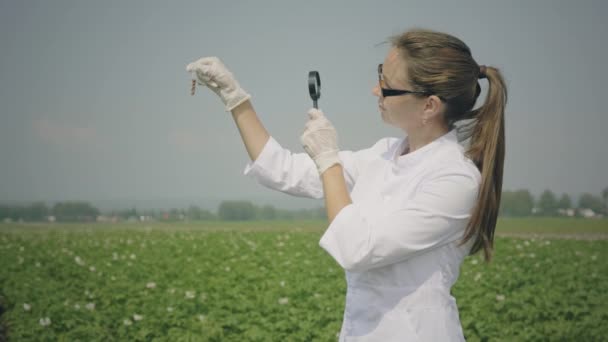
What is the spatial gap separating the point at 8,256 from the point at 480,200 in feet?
A: 25.4

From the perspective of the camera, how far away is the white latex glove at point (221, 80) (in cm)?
227

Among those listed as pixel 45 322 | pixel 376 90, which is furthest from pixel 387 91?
pixel 45 322

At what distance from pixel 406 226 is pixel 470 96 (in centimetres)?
53

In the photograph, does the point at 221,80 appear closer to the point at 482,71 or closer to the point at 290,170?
the point at 290,170

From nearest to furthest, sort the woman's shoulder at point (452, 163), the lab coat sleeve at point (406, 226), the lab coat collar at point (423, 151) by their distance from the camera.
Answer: the lab coat sleeve at point (406, 226) → the woman's shoulder at point (452, 163) → the lab coat collar at point (423, 151)

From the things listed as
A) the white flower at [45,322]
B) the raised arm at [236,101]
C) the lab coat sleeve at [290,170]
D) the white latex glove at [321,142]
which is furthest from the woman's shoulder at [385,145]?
the white flower at [45,322]

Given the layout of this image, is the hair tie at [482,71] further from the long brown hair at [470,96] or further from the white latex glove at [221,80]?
the white latex glove at [221,80]

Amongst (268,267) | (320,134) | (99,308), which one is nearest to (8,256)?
(99,308)

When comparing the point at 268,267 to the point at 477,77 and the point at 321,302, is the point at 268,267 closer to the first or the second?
the point at 321,302

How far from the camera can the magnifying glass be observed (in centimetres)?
213

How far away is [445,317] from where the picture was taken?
74.4 inches

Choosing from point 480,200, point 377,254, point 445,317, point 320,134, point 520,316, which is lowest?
point 520,316

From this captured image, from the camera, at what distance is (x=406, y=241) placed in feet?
5.65

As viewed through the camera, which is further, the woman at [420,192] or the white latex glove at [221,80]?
the white latex glove at [221,80]
